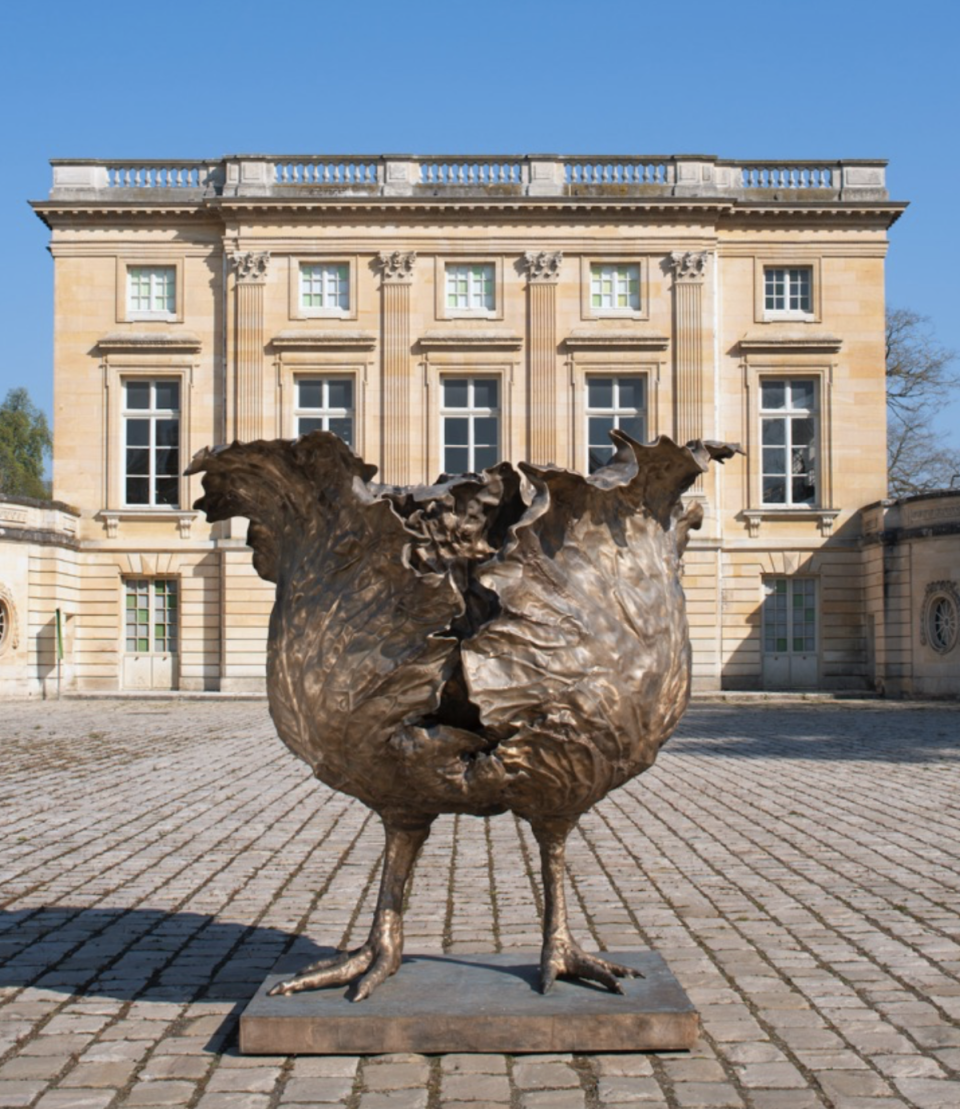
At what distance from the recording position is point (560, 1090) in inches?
150

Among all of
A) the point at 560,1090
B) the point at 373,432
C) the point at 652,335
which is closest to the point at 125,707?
the point at 373,432

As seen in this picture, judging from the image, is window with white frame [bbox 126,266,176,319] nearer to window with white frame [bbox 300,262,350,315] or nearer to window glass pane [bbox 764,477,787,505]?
window with white frame [bbox 300,262,350,315]

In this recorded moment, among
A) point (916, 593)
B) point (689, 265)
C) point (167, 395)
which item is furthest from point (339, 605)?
point (167, 395)

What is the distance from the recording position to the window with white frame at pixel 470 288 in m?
33.9

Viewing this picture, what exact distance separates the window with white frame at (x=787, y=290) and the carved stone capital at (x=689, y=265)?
1688 mm

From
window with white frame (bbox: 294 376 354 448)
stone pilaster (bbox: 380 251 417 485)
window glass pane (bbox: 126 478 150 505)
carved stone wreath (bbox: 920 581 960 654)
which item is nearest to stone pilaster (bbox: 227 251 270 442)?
window with white frame (bbox: 294 376 354 448)

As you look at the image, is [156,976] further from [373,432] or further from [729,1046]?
[373,432]

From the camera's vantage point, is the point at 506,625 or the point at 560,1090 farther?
the point at 506,625

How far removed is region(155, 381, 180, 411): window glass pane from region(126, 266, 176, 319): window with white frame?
63.4 inches

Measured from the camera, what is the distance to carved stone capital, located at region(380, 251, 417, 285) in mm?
33656

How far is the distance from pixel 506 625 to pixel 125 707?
24.1 metres

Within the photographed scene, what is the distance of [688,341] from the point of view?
33438 millimetres

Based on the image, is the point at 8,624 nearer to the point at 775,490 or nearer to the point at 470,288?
the point at 470,288

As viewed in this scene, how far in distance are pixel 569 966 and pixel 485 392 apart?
29959 millimetres
